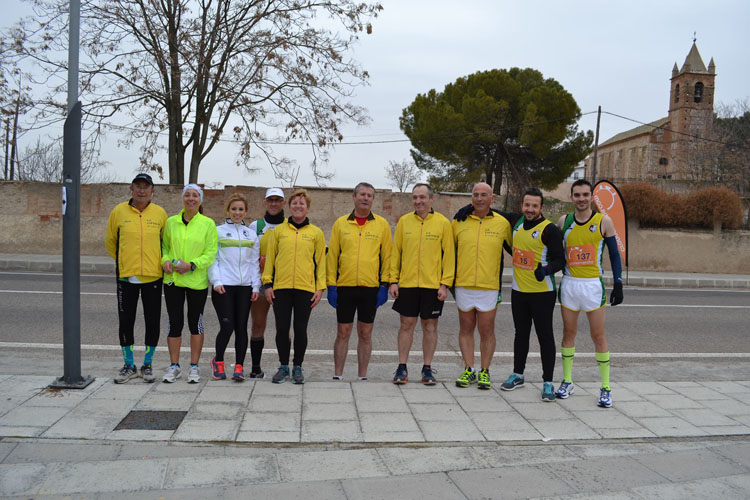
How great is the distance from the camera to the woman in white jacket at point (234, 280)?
5.38m

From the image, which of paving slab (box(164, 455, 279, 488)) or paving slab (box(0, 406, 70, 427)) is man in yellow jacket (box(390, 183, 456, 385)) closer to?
paving slab (box(164, 455, 279, 488))

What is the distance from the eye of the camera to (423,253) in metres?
5.42

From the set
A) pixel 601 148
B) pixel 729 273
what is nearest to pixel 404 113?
pixel 729 273

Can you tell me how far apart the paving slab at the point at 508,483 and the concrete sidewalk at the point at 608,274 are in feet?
41.3

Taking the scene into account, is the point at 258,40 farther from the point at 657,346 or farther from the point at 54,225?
the point at 657,346

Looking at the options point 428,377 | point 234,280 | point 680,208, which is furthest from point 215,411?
point 680,208

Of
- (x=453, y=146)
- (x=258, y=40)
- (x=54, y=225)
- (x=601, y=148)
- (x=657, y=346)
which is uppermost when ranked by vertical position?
(x=601, y=148)

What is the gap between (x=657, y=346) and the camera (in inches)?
316

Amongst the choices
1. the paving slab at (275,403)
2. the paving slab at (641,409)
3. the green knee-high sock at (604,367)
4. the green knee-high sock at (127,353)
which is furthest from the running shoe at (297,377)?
the paving slab at (641,409)

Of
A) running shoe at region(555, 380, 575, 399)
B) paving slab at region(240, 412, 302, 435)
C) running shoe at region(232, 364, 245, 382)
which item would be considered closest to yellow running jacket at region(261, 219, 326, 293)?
running shoe at region(232, 364, 245, 382)

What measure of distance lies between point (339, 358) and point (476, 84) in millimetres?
26967

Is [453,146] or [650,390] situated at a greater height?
[453,146]

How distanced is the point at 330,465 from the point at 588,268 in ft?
9.37

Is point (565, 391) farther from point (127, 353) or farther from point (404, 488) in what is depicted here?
point (127, 353)
